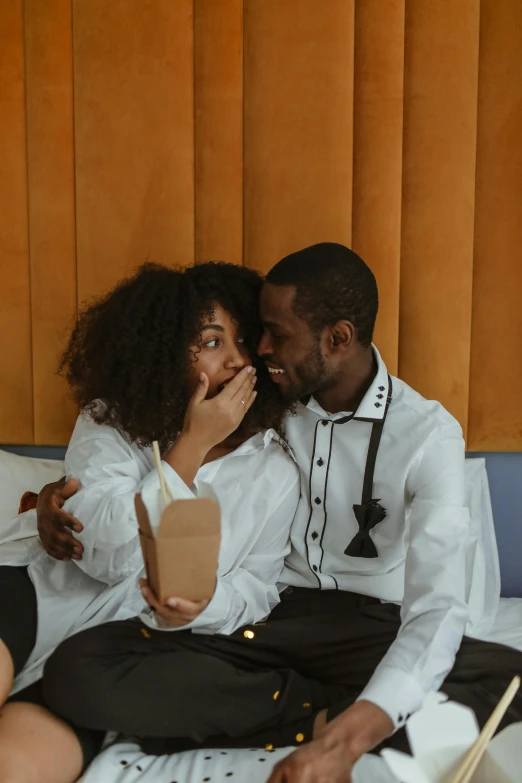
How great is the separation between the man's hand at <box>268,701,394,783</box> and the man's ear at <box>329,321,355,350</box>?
70cm

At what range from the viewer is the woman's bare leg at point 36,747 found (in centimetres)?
110

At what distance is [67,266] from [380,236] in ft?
2.80

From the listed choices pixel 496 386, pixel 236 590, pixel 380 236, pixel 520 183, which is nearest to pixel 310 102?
pixel 380 236

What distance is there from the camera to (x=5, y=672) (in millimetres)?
1261

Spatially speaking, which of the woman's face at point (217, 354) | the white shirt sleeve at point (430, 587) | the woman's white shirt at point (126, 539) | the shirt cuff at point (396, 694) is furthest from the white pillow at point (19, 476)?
the shirt cuff at point (396, 694)

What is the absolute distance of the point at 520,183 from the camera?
1811 mm

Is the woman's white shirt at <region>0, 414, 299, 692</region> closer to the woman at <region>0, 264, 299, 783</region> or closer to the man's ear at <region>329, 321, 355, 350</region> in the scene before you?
the woman at <region>0, 264, 299, 783</region>

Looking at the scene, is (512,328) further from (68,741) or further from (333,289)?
(68,741)

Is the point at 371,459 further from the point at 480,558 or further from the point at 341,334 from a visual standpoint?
the point at 480,558

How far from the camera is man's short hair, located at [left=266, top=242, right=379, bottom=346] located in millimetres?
1457

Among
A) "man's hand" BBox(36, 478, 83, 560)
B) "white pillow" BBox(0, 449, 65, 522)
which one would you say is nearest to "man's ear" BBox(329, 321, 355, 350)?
"man's hand" BBox(36, 478, 83, 560)

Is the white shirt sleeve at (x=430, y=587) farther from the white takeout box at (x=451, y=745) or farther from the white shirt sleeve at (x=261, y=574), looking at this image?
the white takeout box at (x=451, y=745)

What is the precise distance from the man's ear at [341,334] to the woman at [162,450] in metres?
0.18

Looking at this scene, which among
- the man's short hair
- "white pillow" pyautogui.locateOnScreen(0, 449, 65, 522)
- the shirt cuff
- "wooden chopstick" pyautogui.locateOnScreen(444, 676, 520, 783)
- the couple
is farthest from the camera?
"white pillow" pyautogui.locateOnScreen(0, 449, 65, 522)
